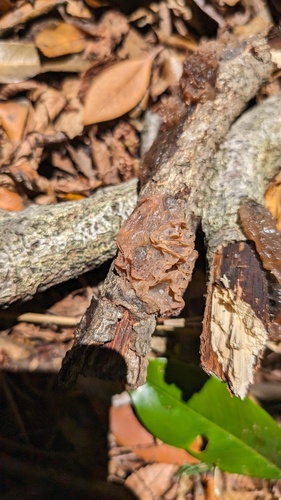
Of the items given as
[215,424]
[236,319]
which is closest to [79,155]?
[236,319]

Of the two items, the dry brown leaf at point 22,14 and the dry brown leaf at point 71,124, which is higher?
the dry brown leaf at point 22,14

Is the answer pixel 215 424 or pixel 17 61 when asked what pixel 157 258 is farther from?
pixel 17 61


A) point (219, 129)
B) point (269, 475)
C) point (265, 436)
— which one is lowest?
point (269, 475)

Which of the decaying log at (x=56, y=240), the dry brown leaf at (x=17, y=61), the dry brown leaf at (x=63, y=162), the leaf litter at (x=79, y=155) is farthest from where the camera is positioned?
the dry brown leaf at (x=63, y=162)

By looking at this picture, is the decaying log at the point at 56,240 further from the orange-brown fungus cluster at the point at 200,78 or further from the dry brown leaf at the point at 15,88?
the dry brown leaf at the point at 15,88

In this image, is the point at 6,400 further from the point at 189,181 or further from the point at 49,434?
the point at 189,181

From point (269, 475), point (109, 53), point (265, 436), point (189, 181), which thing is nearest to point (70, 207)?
point (189, 181)

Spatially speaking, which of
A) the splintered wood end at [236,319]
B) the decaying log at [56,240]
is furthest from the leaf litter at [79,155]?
the splintered wood end at [236,319]
